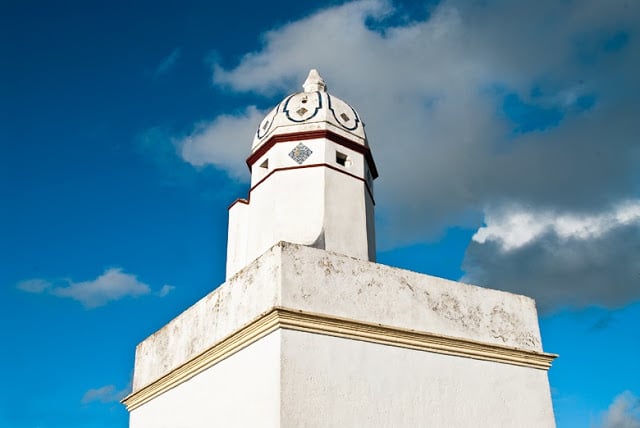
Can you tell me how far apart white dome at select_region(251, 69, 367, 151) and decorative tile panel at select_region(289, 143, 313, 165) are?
0.83 feet

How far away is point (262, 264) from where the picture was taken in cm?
812

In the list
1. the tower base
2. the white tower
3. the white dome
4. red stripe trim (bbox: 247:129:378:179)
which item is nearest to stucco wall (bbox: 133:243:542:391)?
the tower base

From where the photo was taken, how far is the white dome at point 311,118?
10391 millimetres

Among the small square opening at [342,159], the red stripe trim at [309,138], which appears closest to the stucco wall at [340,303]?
the small square opening at [342,159]

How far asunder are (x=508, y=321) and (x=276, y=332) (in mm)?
3414

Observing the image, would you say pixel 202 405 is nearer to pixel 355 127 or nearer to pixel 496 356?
pixel 496 356

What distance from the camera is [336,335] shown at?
307 inches

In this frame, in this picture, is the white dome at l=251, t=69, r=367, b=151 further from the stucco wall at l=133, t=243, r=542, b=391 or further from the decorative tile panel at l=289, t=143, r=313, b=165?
the stucco wall at l=133, t=243, r=542, b=391

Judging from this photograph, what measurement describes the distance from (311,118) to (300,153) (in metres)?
0.60

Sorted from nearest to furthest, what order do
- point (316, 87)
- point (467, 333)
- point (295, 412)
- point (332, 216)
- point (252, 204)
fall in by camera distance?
point (295, 412), point (467, 333), point (332, 216), point (252, 204), point (316, 87)

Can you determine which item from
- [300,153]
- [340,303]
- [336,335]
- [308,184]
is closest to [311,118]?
[300,153]

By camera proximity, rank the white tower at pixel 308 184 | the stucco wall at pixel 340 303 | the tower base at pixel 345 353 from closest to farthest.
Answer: the tower base at pixel 345 353, the stucco wall at pixel 340 303, the white tower at pixel 308 184

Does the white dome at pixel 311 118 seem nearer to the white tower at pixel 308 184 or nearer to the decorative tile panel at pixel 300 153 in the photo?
the white tower at pixel 308 184

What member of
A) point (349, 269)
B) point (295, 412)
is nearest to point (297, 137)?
point (349, 269)
